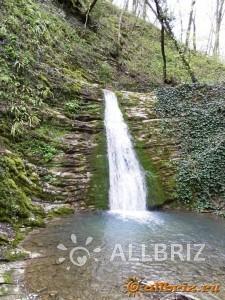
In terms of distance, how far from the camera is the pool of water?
549 cm

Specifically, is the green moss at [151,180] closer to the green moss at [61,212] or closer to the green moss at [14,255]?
the green moss at [61,212]

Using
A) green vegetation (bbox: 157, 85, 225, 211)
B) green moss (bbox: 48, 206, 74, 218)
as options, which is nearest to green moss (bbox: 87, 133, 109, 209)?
green moss (bbox: 48, 206, 74, 218)

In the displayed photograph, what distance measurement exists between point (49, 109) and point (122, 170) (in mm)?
3182

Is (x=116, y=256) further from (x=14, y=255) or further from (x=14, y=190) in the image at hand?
(x=14, y=190)

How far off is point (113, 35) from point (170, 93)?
27.9ft

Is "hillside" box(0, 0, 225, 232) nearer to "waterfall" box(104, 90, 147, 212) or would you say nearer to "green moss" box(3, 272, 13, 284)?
"waterfall" box(104, 90, 147, 212)

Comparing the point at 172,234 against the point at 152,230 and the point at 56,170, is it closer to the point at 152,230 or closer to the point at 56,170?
the point at 152,230

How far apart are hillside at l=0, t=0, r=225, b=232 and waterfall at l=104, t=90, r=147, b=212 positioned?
1.01 ft

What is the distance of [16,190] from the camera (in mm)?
8961

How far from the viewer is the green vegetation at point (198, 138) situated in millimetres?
11992

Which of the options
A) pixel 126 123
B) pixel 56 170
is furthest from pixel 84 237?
pixel 126 123

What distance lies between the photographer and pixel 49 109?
13.0 metres

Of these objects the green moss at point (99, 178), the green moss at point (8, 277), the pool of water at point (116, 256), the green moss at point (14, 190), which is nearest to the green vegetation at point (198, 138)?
the pool of water at point (116, 256)

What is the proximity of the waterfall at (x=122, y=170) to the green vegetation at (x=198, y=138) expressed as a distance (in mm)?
1312
